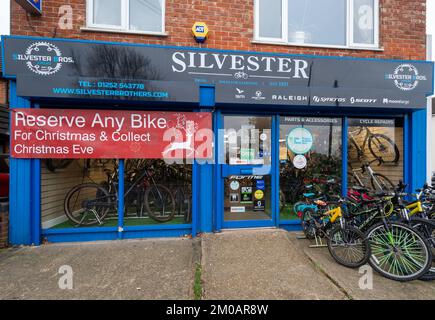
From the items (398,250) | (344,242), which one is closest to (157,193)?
(344,242)

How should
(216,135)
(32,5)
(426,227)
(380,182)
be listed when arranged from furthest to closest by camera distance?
(380,182)
(216,135)
(32,5)
(426,227)

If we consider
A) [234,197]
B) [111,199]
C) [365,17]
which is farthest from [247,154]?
[365,17]

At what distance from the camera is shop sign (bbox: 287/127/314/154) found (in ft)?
14.3

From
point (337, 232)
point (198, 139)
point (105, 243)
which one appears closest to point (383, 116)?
point (337, 232)

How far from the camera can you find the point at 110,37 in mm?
3865

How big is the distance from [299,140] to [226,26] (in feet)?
8.32

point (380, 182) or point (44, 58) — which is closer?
point (44, 58)

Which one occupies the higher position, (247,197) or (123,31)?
(123,31)

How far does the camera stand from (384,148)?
464 centimetres

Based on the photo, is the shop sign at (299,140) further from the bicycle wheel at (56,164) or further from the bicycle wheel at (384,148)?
the bicycle wheel at (56,164)

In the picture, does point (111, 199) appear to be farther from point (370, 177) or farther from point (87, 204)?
point (370, 177)

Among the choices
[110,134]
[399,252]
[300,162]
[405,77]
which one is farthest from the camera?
[300,162]

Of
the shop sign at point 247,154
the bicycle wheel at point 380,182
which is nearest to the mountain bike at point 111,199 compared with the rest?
the shop sign at point 247,154

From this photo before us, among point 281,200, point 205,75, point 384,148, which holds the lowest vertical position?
point 281,200
